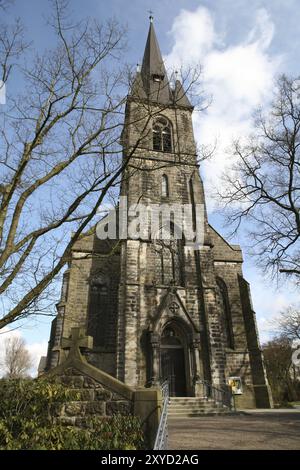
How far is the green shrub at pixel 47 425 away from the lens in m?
5.17

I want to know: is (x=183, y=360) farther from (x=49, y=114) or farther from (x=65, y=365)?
(x=49, y=114)

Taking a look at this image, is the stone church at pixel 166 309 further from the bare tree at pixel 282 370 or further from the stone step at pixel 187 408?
the bare tree at pixel 282 370

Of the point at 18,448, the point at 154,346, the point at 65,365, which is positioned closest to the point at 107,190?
the point at 65,365

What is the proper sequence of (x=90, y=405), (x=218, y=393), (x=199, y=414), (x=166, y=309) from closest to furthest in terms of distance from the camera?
(x=90, y=405) < (x=199, y=414) < (x=218, y=393) < (x=166, y=309)

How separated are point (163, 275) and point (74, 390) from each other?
1217 cm

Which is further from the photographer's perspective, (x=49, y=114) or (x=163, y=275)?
(x=163, y=275)

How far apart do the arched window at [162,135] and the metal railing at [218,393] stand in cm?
1592

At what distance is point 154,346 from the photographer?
1493 cm

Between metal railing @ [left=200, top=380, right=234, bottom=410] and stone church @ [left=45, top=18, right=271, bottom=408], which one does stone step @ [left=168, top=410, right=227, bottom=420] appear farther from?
stone church @ [left=45, top=18, right=271, bottom=408]

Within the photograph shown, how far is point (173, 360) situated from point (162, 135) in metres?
16.2

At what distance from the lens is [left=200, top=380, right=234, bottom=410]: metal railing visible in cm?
1419

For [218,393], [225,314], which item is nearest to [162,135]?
[225,314]

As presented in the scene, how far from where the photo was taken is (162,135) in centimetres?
2417

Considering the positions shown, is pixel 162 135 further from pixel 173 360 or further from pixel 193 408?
pixel 193 408
